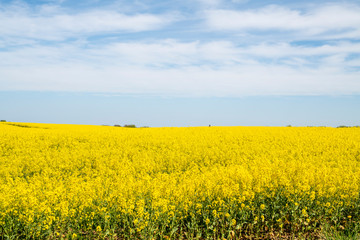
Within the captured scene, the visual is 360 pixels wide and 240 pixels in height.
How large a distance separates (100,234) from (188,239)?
193cm

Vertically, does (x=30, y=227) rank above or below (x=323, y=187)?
below

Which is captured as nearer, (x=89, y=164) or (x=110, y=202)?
(x=110, y=202)

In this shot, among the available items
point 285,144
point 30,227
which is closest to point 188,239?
point 30,227

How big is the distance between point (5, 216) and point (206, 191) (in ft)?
16.6

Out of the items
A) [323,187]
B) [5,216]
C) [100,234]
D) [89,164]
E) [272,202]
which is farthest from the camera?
[89,164]

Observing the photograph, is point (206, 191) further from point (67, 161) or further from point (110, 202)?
point (67, 161)

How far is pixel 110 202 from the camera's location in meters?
8.15

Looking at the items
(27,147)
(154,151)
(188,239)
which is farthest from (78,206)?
(27,147)

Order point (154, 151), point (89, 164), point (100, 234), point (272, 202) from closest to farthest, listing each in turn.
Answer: point (100, 234) < point (272, 202) < point (89, 164) < point (154, 151)

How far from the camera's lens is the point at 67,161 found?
16188mm

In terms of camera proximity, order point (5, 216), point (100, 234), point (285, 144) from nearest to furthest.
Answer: point (100, 234) < point (5, 216) < point (285, 144)

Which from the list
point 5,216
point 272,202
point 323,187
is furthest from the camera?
point 323,187

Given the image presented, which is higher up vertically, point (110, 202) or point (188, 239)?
point (110, 202)

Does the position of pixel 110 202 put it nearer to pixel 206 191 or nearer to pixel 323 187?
pixel 206 191
